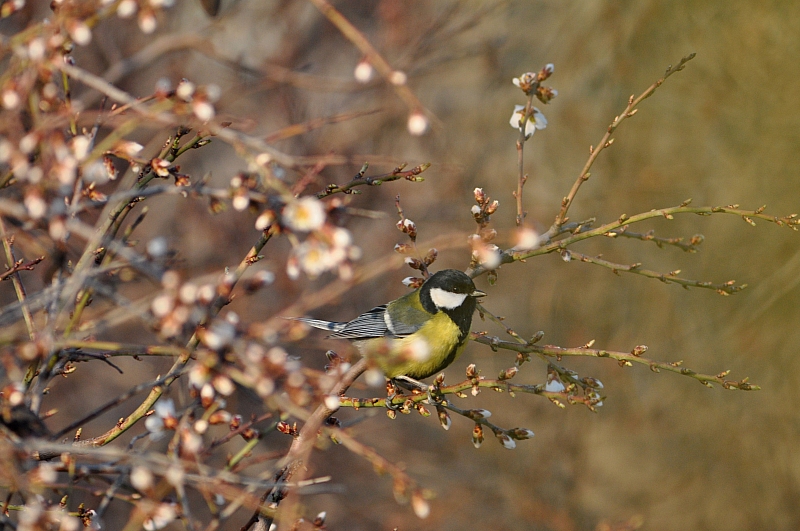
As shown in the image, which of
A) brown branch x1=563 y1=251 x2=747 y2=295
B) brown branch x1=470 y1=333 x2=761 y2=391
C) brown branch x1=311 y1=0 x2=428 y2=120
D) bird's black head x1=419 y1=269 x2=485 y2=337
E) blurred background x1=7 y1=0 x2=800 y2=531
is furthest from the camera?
blurred background x1=7 y1=0 x2=800 y2=531

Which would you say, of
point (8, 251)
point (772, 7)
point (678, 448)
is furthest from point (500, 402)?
point (8, 251)

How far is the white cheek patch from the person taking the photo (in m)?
2.58

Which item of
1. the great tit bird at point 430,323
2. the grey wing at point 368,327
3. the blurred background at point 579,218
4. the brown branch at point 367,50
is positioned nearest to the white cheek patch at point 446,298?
the great tit bird at point 430,323

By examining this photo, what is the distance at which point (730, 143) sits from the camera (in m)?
6.22

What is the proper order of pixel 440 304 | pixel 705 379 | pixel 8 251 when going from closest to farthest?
pixel 8 251 < pixel 705 379 < pixel 440 304

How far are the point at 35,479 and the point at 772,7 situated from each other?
636cm

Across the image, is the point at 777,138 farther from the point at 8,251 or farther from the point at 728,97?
the point at 8,251

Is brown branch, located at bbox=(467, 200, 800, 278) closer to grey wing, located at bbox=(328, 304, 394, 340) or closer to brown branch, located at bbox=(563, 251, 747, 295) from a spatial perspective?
brown branch, located at bbox=(563, 251, 747, 295)

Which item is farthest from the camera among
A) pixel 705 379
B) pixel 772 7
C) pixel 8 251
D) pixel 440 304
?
pixel 772 7

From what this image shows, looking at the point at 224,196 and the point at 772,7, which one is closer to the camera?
the point at 224,196

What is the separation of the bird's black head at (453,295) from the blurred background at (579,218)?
10.2 ft

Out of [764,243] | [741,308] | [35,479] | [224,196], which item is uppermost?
[224,196]

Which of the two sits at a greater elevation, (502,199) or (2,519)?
(2,519)

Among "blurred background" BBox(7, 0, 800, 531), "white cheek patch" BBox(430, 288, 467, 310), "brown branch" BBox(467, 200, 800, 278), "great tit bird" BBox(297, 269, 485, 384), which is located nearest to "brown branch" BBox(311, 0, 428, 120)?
"brown branch" BBox(467, 200, 800, 278)
